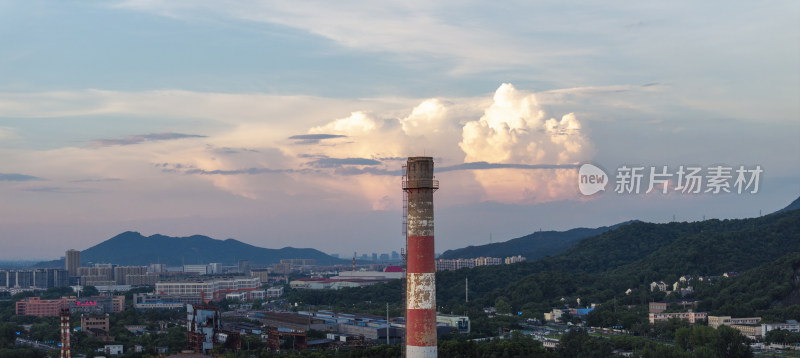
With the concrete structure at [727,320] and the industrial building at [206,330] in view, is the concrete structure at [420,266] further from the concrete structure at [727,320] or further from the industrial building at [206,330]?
the concrete structure at [727,320]

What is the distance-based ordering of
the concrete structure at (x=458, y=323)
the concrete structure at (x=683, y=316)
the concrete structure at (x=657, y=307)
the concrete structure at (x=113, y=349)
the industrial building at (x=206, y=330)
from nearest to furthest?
the industrial building at (x=206, y=330)
the concrete structure at (x=113, y=349)
the concrete structure at (x=458, y=323)
the concrete structure at (x=683, y=316)
the concrete structure at (x=657, y=307)

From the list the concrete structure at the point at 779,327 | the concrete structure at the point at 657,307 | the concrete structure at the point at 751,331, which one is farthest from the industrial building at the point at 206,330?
the concrete structure at the point at 657,307

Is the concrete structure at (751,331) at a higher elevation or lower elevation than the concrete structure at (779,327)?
lower

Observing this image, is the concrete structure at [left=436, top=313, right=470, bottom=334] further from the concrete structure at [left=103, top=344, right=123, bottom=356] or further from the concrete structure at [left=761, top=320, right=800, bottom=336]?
the concrete structure at [left=103, top=344, right=123, bottom=356]

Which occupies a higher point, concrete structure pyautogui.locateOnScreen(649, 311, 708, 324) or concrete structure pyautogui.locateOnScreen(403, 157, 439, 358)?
concrete structure pyautogui.locateOnScreen(403, 157, 439, 358)

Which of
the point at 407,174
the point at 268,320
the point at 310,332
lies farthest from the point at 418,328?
the point at 268,320

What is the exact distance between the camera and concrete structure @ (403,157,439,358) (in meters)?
65.2

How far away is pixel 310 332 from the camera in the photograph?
15662cm

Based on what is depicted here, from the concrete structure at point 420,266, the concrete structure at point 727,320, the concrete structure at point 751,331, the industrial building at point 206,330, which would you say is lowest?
the concrete structure at point 751,331

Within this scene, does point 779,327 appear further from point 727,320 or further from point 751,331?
point 727,320

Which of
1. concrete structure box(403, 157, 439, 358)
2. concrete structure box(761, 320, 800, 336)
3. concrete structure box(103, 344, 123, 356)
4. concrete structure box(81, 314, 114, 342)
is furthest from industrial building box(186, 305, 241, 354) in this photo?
concrete structure box(761, 320, 800, 336)

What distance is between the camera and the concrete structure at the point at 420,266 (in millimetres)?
65250

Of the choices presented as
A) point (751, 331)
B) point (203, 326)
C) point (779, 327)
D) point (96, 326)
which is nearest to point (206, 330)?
point (203, 326)

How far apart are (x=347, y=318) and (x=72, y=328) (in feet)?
173
